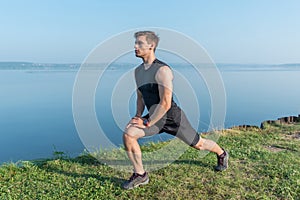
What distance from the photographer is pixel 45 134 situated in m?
11.0

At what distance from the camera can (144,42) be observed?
3.38 meters

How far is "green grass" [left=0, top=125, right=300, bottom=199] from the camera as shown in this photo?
3.51 meters

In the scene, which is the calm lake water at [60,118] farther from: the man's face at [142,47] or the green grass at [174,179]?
the man's face at [142,47]

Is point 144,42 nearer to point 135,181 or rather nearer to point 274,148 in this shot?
point 135,181

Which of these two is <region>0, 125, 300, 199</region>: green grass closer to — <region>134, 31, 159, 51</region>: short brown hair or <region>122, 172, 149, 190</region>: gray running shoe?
<region>122, 172, 149, 190</region>: gray running shoe

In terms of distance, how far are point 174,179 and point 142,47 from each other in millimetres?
1819

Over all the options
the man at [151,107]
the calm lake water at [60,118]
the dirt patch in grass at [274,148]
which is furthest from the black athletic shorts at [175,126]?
the dirt patch in grass at [274,148]

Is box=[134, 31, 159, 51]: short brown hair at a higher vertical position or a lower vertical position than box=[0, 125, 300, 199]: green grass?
higher

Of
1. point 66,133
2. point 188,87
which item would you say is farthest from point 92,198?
point 66,133

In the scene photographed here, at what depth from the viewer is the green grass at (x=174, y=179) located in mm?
3506

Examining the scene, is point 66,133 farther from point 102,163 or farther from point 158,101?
point 158,101

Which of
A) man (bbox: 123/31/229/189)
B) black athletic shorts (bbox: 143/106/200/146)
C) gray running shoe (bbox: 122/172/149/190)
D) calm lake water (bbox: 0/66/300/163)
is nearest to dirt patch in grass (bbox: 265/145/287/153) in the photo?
calm lake water (bbox: 0/66/300/163)

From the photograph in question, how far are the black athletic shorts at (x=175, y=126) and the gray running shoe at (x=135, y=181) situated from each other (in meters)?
0.56

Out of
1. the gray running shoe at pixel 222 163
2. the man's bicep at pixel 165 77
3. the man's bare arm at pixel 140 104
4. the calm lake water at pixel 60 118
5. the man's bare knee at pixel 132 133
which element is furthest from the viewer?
the calm lake water at pixel 60 118
